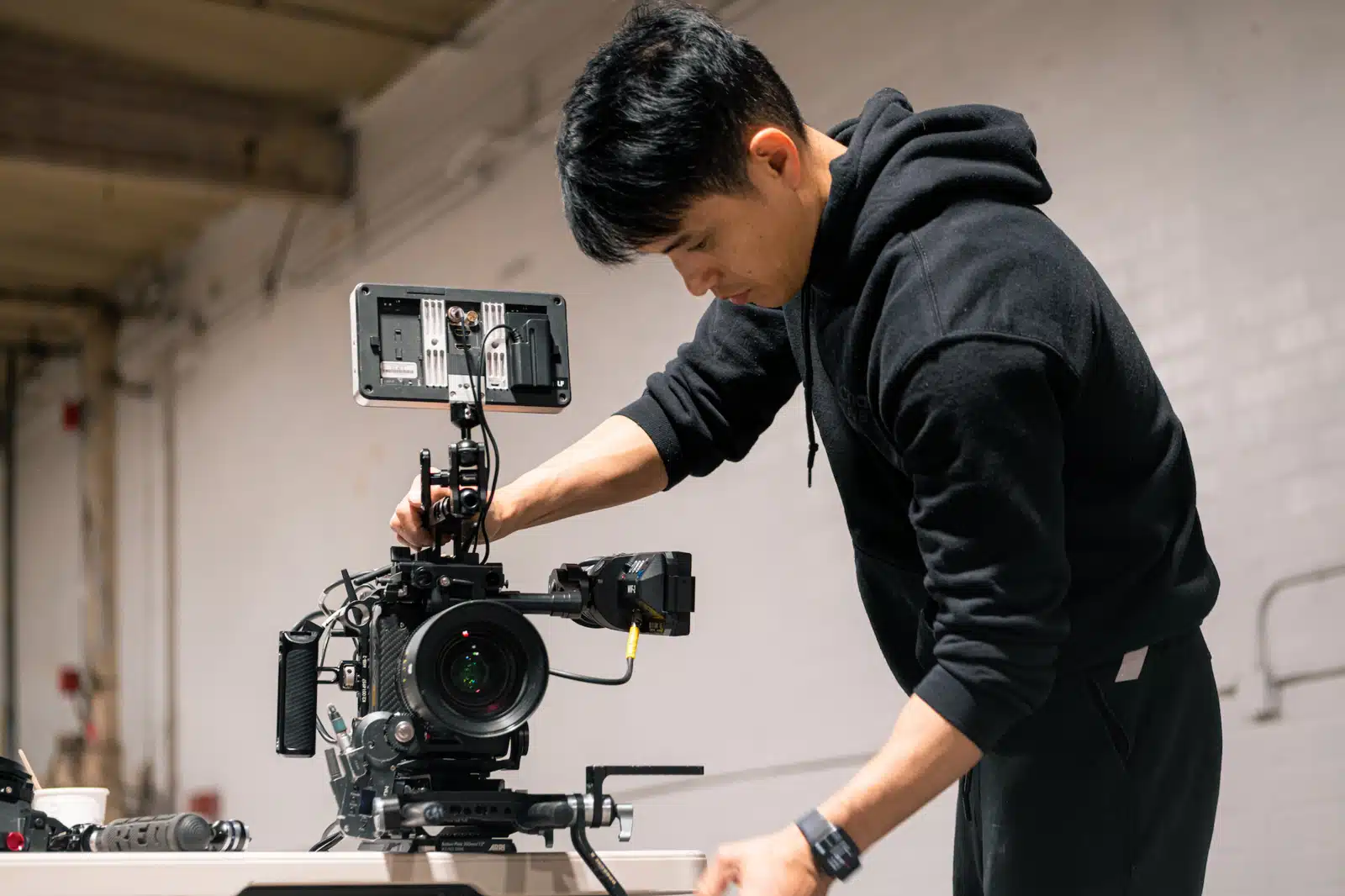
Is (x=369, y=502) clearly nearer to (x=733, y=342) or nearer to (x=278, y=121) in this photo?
(x=278, y=121)

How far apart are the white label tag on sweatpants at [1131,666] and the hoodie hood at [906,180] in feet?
1.19

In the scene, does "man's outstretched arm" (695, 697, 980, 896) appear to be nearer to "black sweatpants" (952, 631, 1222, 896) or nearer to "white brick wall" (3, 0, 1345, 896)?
"black sweatpants" (952, 631, 1222, 896)

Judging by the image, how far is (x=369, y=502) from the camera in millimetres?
4531

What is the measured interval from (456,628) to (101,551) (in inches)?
221

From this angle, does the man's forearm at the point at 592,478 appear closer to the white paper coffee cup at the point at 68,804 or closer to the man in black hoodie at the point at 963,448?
the man in black hoodie at the point at 963,448

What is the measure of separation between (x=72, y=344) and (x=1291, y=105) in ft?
19.9

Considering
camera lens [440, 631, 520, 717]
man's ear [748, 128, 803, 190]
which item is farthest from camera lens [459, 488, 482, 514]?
man's ear [748, 128, 803, 190]

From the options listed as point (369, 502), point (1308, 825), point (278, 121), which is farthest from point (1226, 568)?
point (278, 121)

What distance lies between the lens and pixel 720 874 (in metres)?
1.01

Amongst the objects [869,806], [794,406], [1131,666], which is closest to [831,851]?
[869,806]

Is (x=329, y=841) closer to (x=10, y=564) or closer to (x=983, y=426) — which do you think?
(x=983, y=426)

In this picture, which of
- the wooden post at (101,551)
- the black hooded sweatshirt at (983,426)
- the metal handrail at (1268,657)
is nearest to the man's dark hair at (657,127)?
the black hooded sweatshirt at (983,426)

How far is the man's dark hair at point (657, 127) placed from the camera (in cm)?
113

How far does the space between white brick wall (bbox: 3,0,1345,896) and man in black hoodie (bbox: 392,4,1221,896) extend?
42.0 inches
